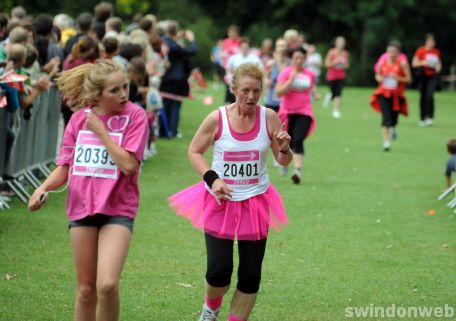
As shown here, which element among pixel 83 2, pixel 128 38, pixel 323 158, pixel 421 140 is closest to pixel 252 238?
pixel 128 38

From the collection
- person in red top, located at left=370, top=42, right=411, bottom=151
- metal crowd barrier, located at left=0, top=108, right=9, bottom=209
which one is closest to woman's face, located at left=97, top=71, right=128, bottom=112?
metal crowd barrier, located at left=0, top=108, right=9, bottom=209

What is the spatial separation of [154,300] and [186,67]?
13.4 m

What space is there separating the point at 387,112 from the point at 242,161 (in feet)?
45.4

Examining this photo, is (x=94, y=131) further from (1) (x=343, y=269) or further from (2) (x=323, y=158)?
(2) (x=323, y=158)

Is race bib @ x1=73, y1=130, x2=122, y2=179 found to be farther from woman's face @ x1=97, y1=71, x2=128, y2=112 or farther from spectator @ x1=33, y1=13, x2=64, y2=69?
spectator @ x1=33, y1=13, x2=64, y2=69

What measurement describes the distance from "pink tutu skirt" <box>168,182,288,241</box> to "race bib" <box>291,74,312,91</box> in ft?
26.6

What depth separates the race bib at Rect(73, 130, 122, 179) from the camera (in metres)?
6.42

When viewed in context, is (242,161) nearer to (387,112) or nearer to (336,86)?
(387,112)

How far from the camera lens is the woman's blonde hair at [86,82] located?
21.1 feet

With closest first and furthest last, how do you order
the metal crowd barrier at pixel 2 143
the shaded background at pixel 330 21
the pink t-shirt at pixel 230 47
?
the metal crowd barrier at pixel 2 143
the pink t-shirt at pixel 230 47
the shaded background at pixel 330 21

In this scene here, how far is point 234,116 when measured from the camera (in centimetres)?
729

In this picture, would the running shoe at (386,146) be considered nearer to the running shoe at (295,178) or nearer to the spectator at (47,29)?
the running shoe at (295,178)

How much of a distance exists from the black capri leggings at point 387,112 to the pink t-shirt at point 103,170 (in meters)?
14.5

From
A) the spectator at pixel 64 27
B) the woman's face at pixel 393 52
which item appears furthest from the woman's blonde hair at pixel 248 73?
the woman's face at pixel 393 52
